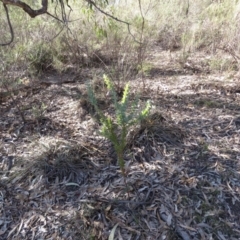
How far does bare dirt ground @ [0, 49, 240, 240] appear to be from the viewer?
159 cm

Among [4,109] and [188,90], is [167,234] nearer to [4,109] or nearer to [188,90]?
[188,90]

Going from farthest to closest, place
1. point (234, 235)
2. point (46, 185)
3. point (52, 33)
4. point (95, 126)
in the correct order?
point (52, 33) → point (95, 126) → point (46, 185) → point (234, 235)

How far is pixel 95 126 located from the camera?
2.48 metres

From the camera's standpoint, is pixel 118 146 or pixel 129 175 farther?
pixel 129 175

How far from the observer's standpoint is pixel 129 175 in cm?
190

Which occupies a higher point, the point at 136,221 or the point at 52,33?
the point at 52,33

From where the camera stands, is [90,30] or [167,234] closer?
[167,234]

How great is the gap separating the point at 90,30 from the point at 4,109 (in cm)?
210

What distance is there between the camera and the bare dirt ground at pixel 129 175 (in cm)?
159

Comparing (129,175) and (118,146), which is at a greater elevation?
(118,146)

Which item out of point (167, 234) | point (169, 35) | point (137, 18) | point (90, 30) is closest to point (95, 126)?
point (167, 234)

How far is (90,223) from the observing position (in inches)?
62.7

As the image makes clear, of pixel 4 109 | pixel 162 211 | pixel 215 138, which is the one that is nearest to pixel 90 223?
pixel 162 211

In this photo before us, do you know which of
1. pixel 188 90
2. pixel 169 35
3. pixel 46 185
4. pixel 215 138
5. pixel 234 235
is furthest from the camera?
pixel 169 35
